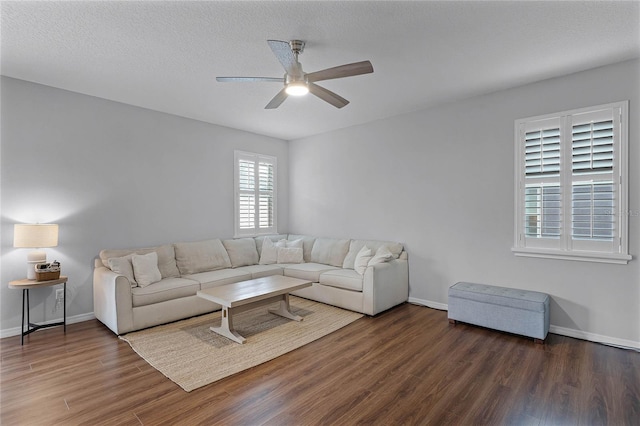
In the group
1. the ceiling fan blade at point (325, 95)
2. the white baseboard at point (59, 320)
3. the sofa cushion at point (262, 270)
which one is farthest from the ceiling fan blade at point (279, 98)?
the white baseboard at point (59, 320)

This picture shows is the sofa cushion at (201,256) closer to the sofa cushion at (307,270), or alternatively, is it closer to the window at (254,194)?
the window at (254,194)

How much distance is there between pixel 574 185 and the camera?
3449 millimetres

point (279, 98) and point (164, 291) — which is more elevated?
point (279, 98)

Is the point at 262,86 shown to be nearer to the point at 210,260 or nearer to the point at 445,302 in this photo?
the point at 210,260

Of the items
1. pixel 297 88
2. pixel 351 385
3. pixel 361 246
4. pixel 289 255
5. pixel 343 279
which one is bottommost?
pixel 351 385

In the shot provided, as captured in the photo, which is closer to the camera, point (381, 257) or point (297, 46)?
point (297, 46)

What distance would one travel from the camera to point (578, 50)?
2930 millimetres

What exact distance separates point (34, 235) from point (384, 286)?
405cm

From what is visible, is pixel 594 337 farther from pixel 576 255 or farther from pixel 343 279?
pixel 343 279

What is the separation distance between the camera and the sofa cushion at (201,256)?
4.56m

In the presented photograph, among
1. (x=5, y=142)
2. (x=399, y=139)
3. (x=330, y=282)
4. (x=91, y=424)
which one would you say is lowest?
(x=91, y=424)

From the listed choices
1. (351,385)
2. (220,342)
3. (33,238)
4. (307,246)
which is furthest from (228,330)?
(307,246)

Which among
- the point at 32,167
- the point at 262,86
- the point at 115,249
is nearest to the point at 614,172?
the point at 262,86

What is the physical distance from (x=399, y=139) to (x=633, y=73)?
8.49 ft
